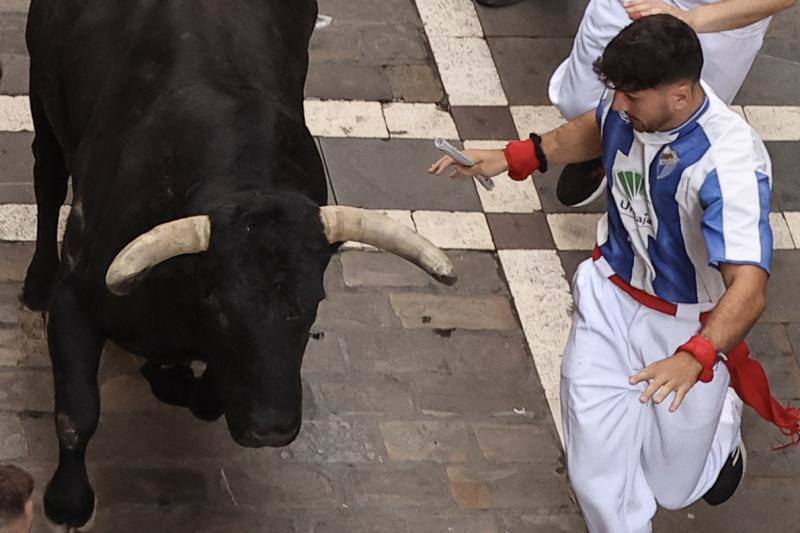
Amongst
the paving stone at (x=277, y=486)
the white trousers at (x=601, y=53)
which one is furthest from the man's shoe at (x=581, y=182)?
the paving stone at (x=277, y=486)

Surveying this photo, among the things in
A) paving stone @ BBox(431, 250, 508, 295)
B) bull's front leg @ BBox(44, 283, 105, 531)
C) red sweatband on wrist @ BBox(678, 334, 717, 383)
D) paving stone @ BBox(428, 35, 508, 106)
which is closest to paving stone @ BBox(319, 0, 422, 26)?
paving stone @ BBox(428, 35, 508, 106)

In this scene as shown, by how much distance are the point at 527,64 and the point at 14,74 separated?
2.64 meters

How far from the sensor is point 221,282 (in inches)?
177

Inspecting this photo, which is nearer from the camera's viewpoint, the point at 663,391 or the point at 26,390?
the point at 663,391

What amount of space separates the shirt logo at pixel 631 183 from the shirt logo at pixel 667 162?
102 millimetres

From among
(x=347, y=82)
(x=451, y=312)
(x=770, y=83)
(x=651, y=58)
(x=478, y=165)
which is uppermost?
(x=651, y=58)

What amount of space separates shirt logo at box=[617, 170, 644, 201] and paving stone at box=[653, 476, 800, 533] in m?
1.54

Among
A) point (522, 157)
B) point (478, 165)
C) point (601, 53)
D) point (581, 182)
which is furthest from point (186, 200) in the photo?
point (581, 182)

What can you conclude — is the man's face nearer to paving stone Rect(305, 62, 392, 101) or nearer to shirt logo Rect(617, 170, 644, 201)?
shirt logo Rect(617, 170, 644, 201)

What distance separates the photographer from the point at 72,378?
5113 mm

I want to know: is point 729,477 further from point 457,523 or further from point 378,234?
point 378,234

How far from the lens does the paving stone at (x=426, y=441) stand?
5918mm

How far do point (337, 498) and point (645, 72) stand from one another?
6.71 ft

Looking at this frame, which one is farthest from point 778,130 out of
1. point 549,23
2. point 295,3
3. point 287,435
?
point 287,435
